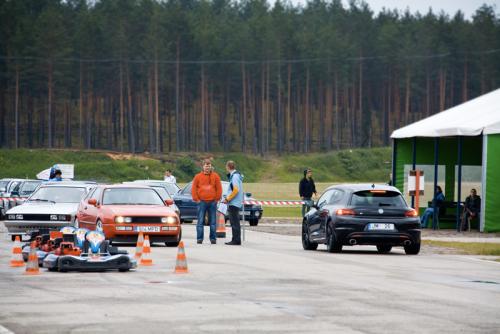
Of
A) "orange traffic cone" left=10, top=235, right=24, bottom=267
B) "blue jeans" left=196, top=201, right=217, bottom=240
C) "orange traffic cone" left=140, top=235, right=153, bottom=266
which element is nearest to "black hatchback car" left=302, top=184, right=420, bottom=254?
"blue jeans" left=196, top=201, right=217, bottom=240

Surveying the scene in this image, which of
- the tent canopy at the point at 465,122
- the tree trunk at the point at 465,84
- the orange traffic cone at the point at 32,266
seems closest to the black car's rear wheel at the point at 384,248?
the orange traffic cone at the point at 32,266

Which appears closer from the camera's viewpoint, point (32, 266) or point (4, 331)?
point (4, 331)

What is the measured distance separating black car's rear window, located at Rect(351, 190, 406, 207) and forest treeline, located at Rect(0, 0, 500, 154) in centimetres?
8525

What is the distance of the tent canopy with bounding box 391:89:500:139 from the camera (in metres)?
35.6

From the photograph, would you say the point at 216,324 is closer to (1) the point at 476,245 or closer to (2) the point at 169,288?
(2) the point at 169,288

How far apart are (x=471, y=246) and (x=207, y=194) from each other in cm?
619

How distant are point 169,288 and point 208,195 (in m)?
12.2

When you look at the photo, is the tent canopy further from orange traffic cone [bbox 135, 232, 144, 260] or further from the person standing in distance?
orange traffic cone [bbox 135, 232, 144, 260]

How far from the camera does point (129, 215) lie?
24.6 m

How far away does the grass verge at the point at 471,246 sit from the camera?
84.9 feet

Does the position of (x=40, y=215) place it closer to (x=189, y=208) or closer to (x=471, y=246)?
(x=471, y=246)

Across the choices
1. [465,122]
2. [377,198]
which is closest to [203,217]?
[377,198]

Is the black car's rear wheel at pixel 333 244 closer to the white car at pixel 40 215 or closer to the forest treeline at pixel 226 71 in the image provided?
the white car at pixel 40 215

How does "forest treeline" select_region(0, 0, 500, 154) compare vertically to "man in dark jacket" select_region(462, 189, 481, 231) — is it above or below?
above
